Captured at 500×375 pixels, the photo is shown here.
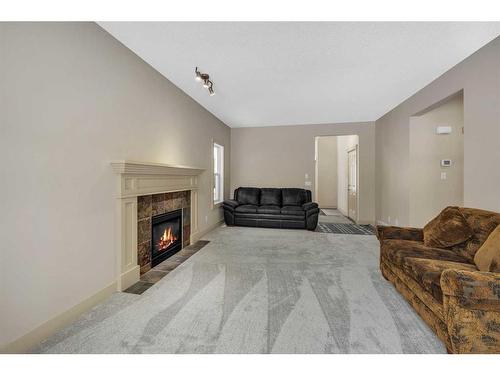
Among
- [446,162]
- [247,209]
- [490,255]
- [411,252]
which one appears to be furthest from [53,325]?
[446,162]

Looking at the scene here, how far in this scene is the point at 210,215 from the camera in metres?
4.78

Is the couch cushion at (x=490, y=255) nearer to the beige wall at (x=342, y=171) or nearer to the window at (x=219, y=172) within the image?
the window at (x=219, y=172)

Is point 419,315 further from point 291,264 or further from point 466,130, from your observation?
point 466,130

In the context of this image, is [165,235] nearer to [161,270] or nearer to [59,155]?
[161,270]

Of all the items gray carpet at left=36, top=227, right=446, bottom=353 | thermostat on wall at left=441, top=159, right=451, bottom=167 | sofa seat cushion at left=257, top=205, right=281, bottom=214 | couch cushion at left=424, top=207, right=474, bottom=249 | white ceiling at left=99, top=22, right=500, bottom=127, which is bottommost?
gray carpet at left=36, top=227, right=446, bottom=353

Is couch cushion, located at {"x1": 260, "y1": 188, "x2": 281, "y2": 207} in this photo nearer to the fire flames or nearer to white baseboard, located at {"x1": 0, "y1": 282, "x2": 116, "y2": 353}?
the fire flames

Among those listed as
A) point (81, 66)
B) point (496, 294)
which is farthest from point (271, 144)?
point (496, 294)

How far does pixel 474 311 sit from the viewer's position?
4.17 feet

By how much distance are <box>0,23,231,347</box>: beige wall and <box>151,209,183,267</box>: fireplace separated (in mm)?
692

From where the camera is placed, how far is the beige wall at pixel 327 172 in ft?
29.1

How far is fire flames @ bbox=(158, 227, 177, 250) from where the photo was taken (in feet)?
9.88

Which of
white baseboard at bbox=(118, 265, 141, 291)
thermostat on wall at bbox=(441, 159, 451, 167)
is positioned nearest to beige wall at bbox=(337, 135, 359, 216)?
thermostat on wall at bbox=(441, 159, 451, 167)

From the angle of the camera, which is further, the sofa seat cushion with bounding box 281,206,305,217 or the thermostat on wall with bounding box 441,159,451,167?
the sofa seat cushion with bounding box 281,206,305,217

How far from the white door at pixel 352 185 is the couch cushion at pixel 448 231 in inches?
140
